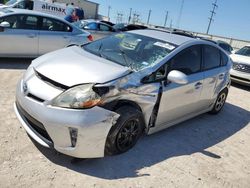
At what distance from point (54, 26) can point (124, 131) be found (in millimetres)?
5743

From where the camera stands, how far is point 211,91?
584cm

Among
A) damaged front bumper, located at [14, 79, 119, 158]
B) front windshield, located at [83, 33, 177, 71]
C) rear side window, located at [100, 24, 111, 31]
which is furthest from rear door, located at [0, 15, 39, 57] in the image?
rear side window, located at [100, 24, 111, 31]

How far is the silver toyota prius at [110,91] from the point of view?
3449 millimetres

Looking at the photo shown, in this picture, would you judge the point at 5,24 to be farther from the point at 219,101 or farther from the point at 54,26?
the point at 219,101

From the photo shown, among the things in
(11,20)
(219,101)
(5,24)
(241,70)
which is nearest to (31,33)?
(11,20)

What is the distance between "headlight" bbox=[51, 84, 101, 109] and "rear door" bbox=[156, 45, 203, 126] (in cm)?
128

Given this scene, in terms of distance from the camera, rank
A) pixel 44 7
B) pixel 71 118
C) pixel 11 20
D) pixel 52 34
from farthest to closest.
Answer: pixel 44 7, pixel 52 34, pixel 11 20, pixel 71 118

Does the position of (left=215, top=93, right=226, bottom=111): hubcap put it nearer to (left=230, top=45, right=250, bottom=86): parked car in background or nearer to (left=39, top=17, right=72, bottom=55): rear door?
(left=230, top=45, right=250, bottom=86): parked car in background

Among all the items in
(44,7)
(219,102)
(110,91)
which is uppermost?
(110,91)

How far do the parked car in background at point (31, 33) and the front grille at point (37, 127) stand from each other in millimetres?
4626

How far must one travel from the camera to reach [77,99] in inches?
136

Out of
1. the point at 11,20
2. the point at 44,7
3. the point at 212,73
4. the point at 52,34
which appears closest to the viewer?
the point at 212,73

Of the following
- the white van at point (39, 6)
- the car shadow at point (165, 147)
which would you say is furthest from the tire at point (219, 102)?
the white van at point (39, 6)

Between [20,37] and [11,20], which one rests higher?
[11,20]
